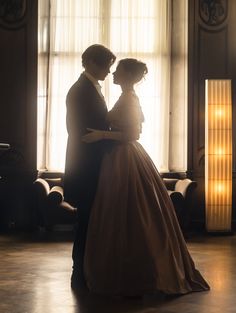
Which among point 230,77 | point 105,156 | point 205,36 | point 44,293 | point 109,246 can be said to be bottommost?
point 44,293

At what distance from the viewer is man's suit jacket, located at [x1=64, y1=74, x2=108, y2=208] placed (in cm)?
404

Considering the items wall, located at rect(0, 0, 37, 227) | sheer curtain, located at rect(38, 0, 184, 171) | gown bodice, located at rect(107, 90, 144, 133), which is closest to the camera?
gown bodice, located at rect(107, 90, 144, 133)

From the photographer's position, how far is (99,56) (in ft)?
13.4

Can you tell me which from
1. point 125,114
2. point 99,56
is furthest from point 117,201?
point 99,56

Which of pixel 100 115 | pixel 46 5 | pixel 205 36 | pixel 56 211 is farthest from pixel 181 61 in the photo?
pixel 100 115

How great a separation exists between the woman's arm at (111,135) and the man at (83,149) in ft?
0.11

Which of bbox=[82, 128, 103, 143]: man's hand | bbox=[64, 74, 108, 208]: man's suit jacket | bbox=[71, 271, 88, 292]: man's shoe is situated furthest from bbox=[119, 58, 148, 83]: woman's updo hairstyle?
bbox=[71, 271, 88, 292]: man's shoe

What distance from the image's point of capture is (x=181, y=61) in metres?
8.07

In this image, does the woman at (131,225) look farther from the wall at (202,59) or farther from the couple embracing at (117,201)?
the wall at (202,59)

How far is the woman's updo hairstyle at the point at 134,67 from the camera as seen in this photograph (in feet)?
13.5

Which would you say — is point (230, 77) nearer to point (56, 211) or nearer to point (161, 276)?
point (56, 211)

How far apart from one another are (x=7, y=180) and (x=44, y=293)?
3940 mm

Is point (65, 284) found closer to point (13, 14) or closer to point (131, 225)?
point (131, 225)

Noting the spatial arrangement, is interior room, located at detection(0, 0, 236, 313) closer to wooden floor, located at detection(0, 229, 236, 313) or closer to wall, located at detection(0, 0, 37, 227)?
wall, located at detection(0, 0, 37, 227)
